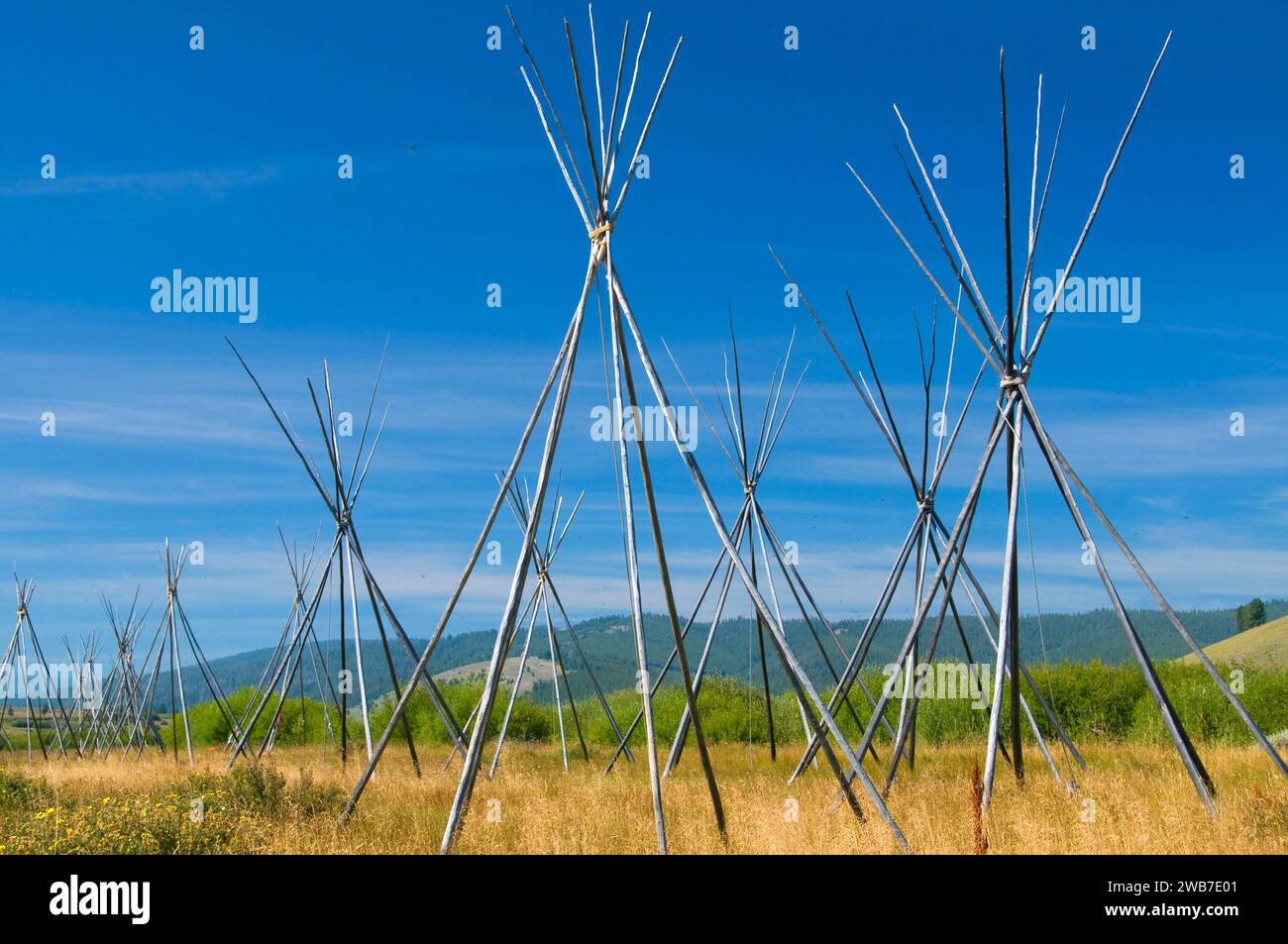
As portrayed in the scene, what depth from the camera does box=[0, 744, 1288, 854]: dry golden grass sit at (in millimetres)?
7137

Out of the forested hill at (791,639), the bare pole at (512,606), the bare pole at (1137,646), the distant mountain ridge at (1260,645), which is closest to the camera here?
the bare pole at (512,606)

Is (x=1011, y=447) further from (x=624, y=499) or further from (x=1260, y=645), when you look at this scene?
(x=1260, y=645)

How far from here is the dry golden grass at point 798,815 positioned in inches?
281

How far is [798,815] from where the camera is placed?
8312mm

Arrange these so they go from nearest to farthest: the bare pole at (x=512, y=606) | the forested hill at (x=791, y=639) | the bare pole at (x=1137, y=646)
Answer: the bare pole at (x=512, y=606) < the bare pole at (x=1137, y=646) < the forested hill at (x=791, y=639)

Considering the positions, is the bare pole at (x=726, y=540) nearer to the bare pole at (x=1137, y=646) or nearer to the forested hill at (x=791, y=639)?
the bare pole at (x=1137, y=646)

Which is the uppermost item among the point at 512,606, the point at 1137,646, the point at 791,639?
the point at 512,606

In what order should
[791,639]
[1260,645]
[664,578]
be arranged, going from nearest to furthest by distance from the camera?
[664,578], [1260,645], [791,639]

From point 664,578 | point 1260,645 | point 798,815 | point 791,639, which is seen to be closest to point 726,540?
point 664,578

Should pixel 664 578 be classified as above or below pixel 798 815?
above

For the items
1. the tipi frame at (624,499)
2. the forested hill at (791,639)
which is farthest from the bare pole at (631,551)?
the forested hill at (791,639)

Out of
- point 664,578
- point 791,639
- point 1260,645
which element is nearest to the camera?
point 664,578

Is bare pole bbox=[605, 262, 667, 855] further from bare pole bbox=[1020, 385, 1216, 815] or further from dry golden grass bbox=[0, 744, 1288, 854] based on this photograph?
bare pole bbox=[1020, 385, 1216, 815]
